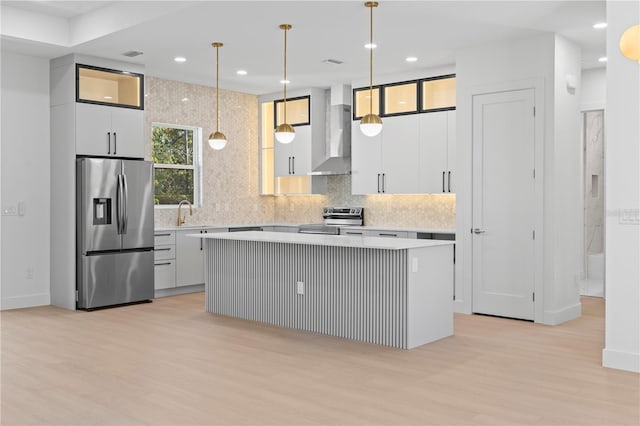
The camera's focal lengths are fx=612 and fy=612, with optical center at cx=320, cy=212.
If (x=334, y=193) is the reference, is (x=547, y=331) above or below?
below

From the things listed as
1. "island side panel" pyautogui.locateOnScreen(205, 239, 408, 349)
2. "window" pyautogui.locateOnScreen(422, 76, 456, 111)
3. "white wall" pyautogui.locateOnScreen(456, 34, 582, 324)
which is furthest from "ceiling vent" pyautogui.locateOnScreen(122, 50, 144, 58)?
"white wall" pyautogui.locateOnScreen(456, 34, 582, 324)

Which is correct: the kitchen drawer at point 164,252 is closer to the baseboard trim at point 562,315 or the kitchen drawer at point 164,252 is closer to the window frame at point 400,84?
the window frame at point 400,84

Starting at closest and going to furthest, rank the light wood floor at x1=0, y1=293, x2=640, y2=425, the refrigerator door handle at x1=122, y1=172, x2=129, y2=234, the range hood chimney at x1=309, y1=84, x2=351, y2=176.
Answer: the light wood floor at x1=0, y1=293, x2=640, y2=425 < the refrigerator door handle at x1=122, y1=172, x2=129, y2=234 < the range hood chimney at x1=309, y1=84, x2=351, y2=176

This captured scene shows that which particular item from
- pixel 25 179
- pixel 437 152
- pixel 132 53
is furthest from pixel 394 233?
pixel 25 179

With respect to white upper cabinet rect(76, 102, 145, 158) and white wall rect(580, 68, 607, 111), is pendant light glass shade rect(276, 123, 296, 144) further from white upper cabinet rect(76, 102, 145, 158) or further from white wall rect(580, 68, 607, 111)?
white wall rect(580, 68, 607, 111)

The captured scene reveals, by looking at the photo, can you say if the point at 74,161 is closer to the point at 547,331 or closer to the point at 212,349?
the point at 212,349

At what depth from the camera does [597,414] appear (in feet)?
11.3

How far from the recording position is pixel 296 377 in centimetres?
414

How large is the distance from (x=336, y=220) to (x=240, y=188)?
1.60 metres

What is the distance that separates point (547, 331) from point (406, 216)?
2.92 m

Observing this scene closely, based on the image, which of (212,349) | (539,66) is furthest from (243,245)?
(539,66)

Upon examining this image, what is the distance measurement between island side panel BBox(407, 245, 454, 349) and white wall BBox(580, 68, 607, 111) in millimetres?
3564

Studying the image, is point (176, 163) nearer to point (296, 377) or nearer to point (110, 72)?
point (110, 72)

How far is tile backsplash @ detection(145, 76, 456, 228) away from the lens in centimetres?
804
